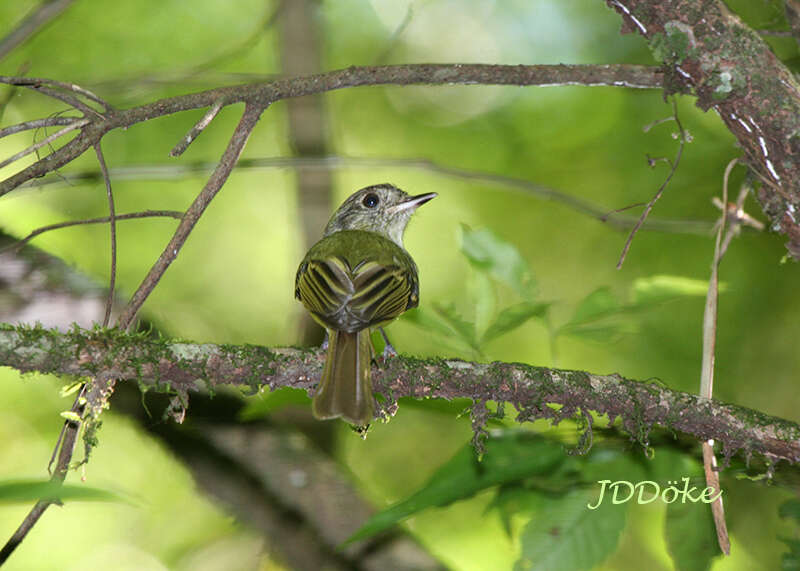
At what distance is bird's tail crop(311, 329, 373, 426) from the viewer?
7.47 ft

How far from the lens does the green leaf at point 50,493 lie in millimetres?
1065

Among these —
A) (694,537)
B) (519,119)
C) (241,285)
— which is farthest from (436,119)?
(694,537)

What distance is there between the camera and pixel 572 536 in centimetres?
250

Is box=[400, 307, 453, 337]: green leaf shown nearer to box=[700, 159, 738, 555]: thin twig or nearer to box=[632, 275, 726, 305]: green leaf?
box=[632, 275, 726, 305]: green leaf

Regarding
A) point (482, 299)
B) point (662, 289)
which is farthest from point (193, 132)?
point (662, 289)

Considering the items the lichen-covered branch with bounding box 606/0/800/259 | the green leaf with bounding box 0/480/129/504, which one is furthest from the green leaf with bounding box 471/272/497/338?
the green leaf with bounding box 0/480/129/504

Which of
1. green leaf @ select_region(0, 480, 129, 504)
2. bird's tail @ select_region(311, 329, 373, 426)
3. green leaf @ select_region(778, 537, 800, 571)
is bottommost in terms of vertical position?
green leaf @ select_region(778, 537, 800, 571)

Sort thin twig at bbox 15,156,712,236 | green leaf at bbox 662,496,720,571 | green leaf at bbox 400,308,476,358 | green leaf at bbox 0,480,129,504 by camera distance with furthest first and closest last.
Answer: thin twig at bbox 15,156,712,236, green leaf at bbox 400,308,476,358, green leaf at bbox 662,496,720,571, green leaf at bbox 0,480,129,504

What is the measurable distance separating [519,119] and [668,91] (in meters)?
4.97

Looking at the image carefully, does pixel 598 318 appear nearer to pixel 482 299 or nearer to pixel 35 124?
pixel 482 299

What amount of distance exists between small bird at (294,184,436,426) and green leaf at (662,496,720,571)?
1.10m

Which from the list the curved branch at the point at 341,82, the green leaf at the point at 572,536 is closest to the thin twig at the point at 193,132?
the curved branch at the point at 341,82

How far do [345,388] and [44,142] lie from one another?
3.64 feet

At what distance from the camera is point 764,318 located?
21.9ft
